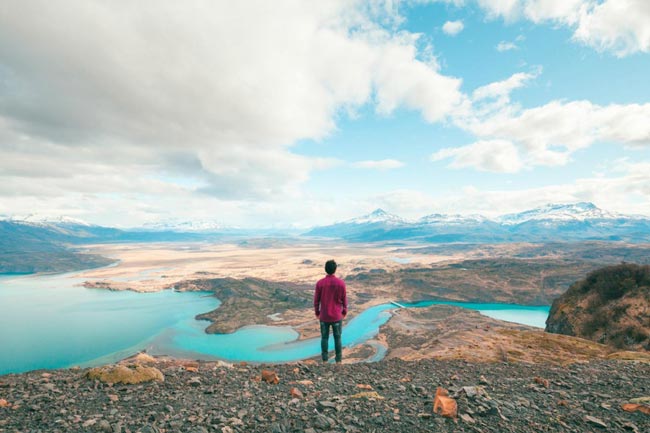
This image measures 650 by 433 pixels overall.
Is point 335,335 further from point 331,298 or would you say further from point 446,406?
point 446,406

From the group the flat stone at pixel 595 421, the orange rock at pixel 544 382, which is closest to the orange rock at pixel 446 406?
the flat stone at pixel 595 421

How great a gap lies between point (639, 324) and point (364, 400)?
185ft

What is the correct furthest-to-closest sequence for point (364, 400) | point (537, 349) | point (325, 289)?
point (537, 349) < point (325, 289) < point (364, 400)

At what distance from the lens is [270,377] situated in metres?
12.0

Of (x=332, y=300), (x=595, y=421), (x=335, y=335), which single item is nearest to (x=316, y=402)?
(x=335, y=335)

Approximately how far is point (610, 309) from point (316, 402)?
205 feet

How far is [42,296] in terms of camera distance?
169 m

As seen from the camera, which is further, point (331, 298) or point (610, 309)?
point (610, 309)

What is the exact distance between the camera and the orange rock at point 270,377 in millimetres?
11914

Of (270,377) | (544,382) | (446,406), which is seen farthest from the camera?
(544,382)

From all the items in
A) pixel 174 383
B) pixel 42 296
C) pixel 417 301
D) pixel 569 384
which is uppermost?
pixel 174 383

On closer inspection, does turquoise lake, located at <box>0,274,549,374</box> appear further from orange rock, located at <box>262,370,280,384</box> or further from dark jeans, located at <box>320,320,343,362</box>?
orange rock, located at <box>262,370,280,384</box>

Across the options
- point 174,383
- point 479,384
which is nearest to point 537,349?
point 479,384

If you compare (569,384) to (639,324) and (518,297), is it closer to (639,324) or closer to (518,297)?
(639,324)
